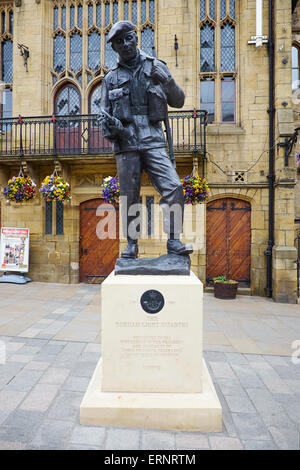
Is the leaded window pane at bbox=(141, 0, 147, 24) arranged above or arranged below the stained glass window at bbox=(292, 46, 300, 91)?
above

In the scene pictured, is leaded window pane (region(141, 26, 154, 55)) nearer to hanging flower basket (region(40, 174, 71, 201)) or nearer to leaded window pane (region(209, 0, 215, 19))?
leaded window pane (region(209, 0, 215, 19))

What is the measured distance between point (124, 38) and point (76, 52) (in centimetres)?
747

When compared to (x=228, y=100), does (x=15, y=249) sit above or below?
below

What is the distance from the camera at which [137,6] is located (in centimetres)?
842

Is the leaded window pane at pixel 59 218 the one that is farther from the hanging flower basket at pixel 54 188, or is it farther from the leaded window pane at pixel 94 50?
the leaded window pane at pixel 94 50

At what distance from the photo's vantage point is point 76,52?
8.83m

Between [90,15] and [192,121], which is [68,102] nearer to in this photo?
[90,15]

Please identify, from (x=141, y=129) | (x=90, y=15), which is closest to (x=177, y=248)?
(x=141, y=129)

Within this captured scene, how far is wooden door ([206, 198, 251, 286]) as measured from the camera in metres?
8.08

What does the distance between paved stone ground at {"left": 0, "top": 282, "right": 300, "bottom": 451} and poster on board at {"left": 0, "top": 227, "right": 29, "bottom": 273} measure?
2.55 metres

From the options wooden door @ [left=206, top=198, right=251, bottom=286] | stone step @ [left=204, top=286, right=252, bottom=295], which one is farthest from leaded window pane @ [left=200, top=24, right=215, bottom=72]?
stone step @ [left=204, top=286, right=252, bottom=295]
